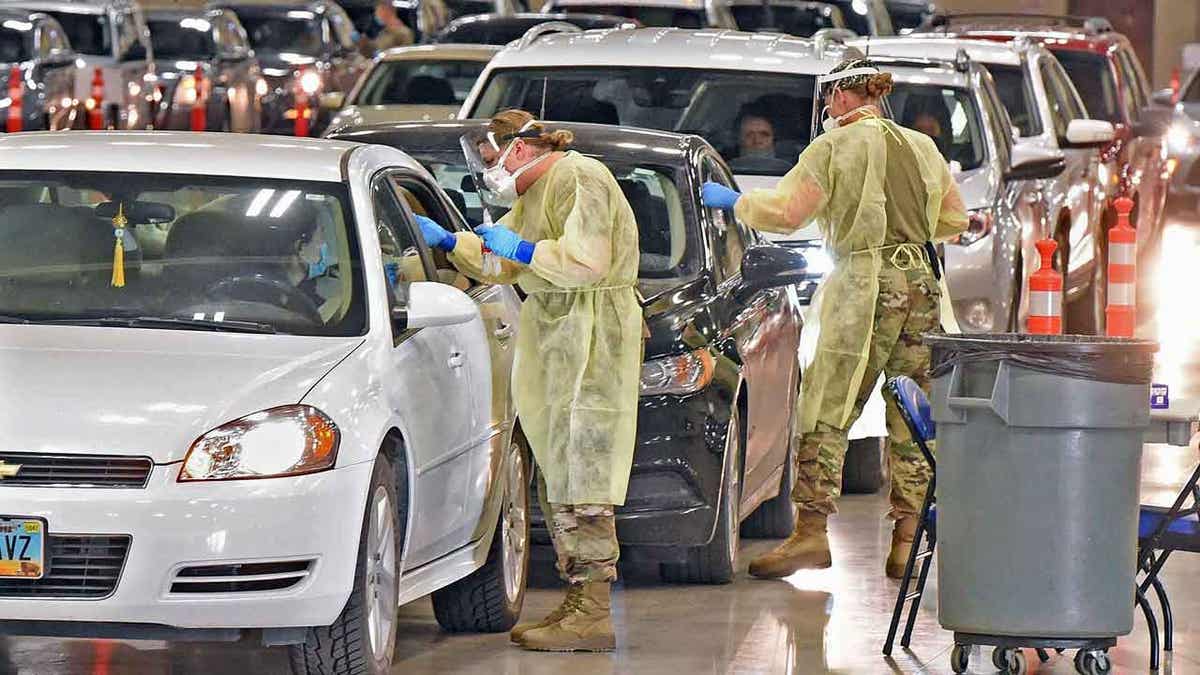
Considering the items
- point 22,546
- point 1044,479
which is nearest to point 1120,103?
point 1044,479

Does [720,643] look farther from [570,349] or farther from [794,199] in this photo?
[794,199]

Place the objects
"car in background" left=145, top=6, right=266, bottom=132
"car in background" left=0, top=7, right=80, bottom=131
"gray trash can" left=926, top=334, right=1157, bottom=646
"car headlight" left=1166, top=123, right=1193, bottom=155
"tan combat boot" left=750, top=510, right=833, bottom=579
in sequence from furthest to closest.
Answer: "car headlight" left=1166, top=123, right=1193, bottom=155, "car in background" left=145, top=6, right=266, bottom=132, "car in background" left=0, top=7, right=80, bottom=131, "tan combat boot" left=750, top=510, right=833, bottom=579, "gray trash can" left=926, top=334, right=1157, bottom=646

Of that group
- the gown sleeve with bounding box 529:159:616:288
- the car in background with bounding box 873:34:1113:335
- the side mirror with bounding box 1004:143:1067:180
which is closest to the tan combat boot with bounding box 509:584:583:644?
the gown sleeve with bounding box 529:159:616:288

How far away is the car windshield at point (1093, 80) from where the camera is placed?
20.5 meters

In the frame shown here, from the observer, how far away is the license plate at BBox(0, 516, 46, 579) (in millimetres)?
6730

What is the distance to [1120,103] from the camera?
20484 millimetres

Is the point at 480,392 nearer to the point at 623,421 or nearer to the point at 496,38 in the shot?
the point at 623,421

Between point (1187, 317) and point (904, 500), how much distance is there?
1103 cm

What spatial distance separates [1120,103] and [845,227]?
1146cm

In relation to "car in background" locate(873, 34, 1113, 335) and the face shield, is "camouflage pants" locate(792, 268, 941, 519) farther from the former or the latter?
"car in background" locate(873, 34, 1113, 335)

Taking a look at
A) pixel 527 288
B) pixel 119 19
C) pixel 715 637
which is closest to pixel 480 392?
pixel 527 288

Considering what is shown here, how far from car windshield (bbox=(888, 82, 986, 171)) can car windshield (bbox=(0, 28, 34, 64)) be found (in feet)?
33.5

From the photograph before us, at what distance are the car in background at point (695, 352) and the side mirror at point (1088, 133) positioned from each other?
17.5 feet

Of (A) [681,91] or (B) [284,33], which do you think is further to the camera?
(B) [284,33]
